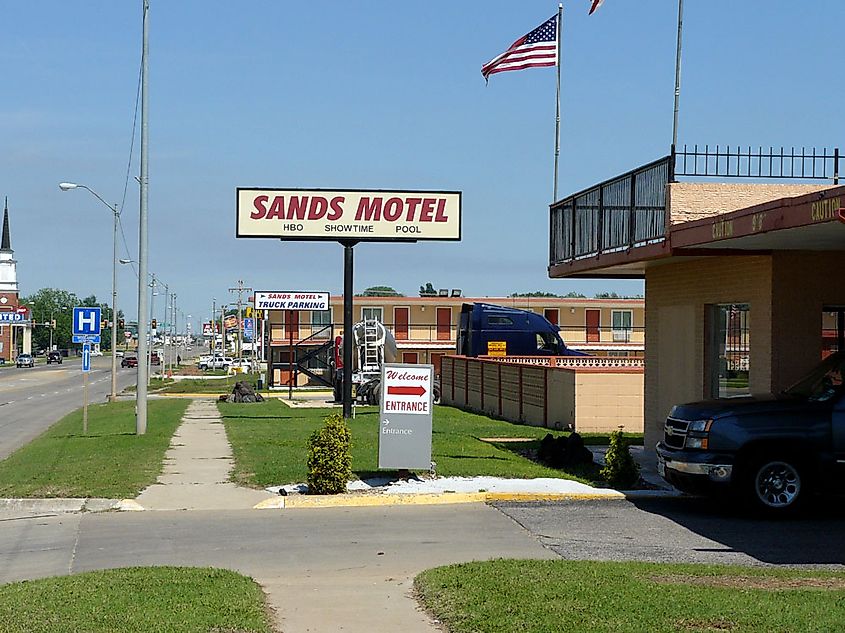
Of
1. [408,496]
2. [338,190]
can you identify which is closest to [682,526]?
[408,496]

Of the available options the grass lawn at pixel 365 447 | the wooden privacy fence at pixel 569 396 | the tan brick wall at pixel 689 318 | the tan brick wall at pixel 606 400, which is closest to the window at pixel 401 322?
the grass lawn at pixel 365 447

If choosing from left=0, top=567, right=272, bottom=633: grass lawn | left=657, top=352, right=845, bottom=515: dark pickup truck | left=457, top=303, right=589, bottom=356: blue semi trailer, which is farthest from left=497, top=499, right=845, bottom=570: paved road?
left=457, top=303, right=589, bottom=356: blue semi trailer

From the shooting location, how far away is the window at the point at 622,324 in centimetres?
7762

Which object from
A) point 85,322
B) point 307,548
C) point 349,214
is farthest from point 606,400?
point 307,548

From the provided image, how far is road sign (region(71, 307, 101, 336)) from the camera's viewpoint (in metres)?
27.0

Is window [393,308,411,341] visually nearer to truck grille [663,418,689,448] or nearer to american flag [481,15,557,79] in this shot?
american flag [481,15,557,79]

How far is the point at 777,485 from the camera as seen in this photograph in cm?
1384

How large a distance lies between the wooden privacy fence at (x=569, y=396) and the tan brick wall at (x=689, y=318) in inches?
202

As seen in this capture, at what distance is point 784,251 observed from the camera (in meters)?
16.9

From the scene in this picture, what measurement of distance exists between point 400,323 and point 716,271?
182ft

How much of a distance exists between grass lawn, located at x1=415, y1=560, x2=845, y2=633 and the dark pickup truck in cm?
349

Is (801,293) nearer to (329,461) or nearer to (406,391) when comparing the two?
(406,391)

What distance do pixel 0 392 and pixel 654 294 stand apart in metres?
50.3

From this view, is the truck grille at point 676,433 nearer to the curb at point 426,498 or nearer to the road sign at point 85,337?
the curb at point 426,498
